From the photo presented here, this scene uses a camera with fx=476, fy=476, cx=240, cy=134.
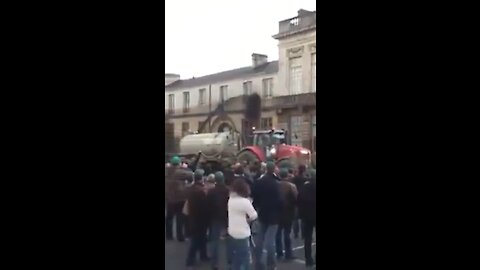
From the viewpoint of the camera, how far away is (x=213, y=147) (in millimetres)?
2180

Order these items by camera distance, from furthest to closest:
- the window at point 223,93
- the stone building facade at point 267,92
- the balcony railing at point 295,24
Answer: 1. the window at point 223,93
2. the stone building facade at point 267,92
3. the balcony railing at point 295,24

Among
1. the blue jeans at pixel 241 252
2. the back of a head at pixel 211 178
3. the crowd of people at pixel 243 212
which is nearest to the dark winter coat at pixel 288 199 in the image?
the crowd of people at pixel 243 212

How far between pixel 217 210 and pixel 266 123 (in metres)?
0.46

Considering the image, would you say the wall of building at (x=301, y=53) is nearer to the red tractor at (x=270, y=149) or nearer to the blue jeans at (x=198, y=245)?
the red tractor at (x=270, y=149)

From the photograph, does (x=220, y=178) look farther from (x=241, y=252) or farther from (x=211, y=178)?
(x=241, y=252)

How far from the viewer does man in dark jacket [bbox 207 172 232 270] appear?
2.19m

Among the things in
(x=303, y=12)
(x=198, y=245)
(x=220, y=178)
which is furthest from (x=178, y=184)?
(x=303, y=12)

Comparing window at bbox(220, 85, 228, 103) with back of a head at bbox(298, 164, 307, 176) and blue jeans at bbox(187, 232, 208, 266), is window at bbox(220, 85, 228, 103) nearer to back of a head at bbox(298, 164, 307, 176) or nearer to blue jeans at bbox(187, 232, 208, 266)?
back of a head at bbox(298, 164, 307, 176)

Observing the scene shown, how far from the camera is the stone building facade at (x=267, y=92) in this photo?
1.97 m

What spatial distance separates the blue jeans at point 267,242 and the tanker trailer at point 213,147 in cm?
35
